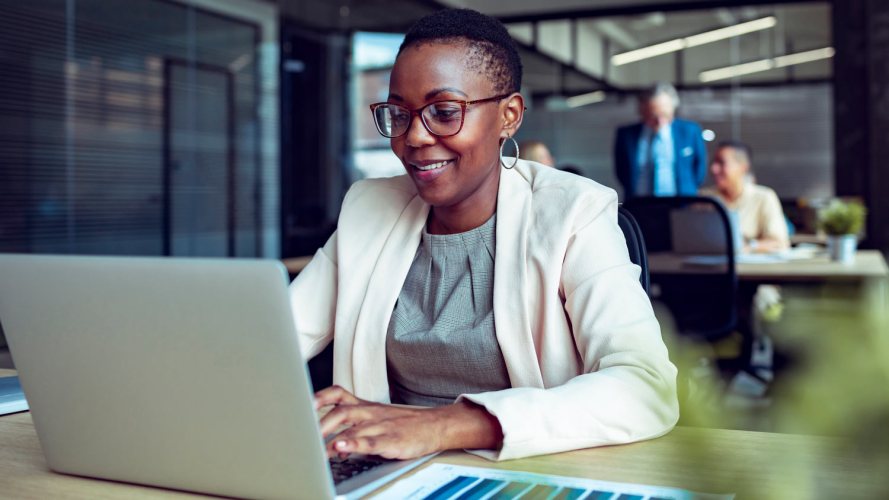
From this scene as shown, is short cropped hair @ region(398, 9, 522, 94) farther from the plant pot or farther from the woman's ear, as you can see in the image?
the plant pot

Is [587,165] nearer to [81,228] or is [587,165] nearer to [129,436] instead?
[81,228]

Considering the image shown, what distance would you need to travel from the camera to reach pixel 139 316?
0.76 m

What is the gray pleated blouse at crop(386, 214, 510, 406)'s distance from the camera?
1.41 metres

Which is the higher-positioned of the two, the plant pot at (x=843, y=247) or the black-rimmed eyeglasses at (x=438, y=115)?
the black-rimmed eyeglasses at (x=438, y=115)

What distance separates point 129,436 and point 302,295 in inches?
29.5

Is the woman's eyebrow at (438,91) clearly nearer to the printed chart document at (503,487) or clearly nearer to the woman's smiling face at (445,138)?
the woman's smiling face at (445,138)

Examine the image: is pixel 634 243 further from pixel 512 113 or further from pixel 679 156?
pixel 679 156

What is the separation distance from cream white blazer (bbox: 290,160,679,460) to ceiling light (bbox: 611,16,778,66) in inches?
261

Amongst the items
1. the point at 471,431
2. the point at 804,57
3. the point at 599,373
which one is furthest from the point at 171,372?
the point at 804,57

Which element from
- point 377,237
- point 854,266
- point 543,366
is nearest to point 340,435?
point 543,366

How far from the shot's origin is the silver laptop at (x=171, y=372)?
2.34 ft

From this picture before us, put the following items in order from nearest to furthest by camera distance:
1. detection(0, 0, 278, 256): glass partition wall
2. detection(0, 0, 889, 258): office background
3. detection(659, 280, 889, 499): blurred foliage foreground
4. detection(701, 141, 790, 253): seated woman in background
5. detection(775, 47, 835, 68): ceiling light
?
detection(659, 280, 889, 499): blurred foliage foreground, detection(0, 0, 278, 256): glass partition wall, detection(0, 0, 889, 258): office background, detection(701, 141, 790, 253): seated woman in background, detection(775, 47, 835, 68): ceiling light

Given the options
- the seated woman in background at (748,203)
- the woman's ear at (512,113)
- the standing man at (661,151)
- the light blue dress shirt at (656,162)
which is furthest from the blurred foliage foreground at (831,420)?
the light blue dress shirt at (656,162)

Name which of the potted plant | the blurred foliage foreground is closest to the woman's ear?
the blurred foliage foreground
